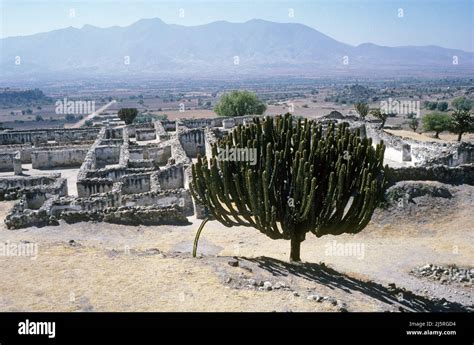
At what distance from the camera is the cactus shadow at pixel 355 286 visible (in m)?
13.3

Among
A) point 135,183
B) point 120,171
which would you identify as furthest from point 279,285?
point 120,171

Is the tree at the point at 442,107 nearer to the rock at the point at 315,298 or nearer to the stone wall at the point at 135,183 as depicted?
the stone wall at the point at 135,183

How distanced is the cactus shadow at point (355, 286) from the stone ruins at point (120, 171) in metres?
7.03

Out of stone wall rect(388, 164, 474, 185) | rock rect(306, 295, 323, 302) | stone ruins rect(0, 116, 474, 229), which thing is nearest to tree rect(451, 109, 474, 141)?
stone ruins rect(0, 116, 474, 229)

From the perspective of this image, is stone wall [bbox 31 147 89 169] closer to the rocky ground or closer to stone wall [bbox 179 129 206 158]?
stone wall [bbox 179 129 206 158]

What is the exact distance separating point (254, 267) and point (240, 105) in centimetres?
4629

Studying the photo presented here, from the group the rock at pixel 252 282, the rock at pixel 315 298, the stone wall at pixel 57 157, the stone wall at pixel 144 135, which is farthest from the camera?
the stone wall at pixel 144 135

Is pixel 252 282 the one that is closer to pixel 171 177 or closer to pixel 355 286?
pixel 355 286

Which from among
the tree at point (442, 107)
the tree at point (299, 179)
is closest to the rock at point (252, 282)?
the tree at point (299, 179)

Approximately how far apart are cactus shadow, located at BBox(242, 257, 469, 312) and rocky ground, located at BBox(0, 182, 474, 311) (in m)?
0.05

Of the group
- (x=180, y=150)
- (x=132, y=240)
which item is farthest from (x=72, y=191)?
(x=132, y=240)

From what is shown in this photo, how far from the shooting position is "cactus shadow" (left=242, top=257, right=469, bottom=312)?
524 inches
